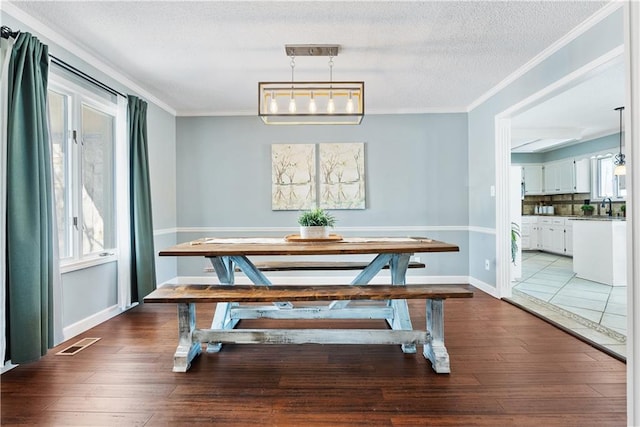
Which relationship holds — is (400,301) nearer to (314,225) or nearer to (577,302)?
(314,225)

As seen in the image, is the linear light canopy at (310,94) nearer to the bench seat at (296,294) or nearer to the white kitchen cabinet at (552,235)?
Result: the bench seat at (296,294)

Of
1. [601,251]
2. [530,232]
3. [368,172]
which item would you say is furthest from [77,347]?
[530,232]

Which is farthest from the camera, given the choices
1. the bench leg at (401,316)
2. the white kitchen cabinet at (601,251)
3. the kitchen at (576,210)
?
the white kitchen cabinet at (601,251)

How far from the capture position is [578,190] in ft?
23.4

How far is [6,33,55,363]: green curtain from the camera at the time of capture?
220 centimetres

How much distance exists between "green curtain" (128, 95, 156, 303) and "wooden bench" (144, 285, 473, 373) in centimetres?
142

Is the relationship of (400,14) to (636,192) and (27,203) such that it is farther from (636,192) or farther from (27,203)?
(27,203)

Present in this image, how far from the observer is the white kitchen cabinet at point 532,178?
8.44 meters

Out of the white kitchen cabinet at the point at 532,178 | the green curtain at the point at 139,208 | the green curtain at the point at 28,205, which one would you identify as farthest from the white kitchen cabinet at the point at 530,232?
the green curtain at the point at 28,205

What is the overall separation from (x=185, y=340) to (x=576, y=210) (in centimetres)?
839

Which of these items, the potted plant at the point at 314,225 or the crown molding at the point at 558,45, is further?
the potted plant at the point at 314,225

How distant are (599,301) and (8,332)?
5150mm

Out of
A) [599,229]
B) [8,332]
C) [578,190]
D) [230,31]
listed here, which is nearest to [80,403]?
[8,332]

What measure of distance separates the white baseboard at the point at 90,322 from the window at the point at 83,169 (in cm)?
50
